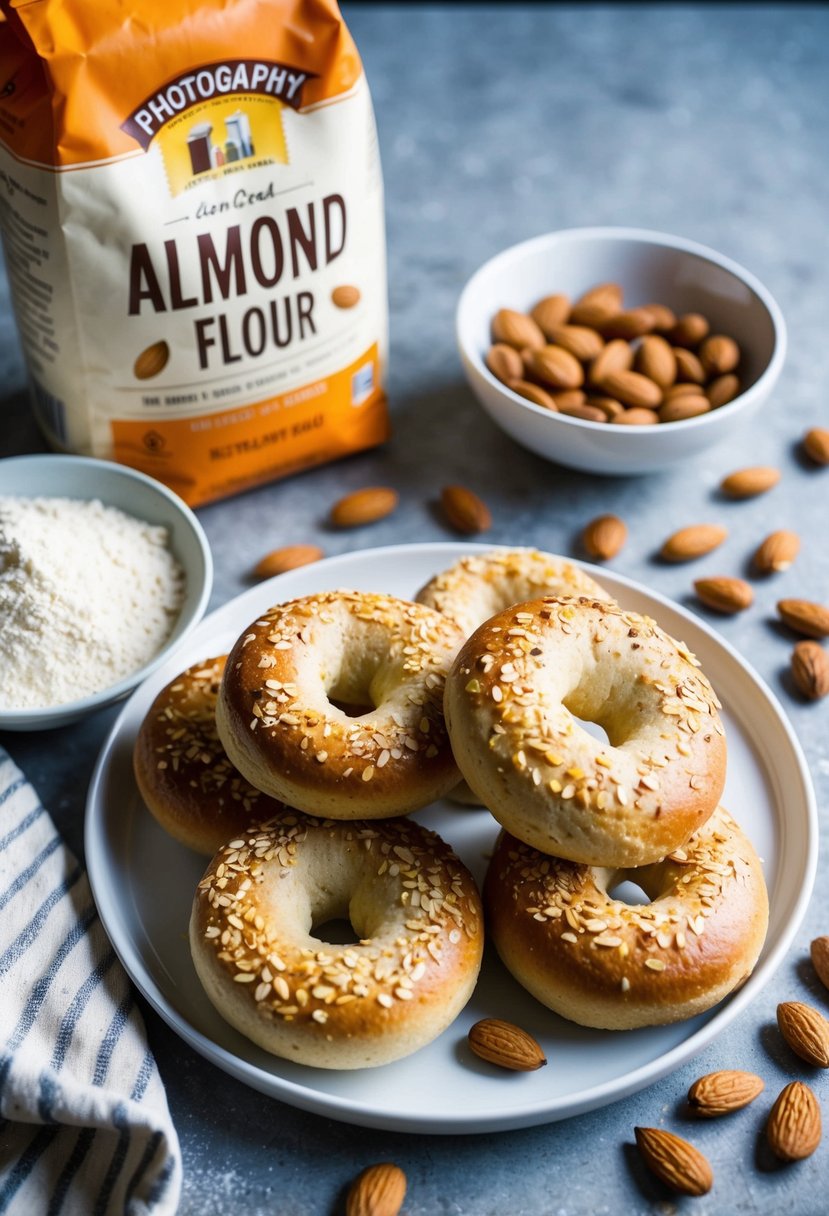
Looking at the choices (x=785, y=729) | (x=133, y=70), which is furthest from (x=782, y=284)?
(x=133, y=70)

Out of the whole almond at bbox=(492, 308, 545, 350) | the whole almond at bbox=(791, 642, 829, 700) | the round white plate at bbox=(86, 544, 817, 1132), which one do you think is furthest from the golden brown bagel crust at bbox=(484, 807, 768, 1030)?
the whole almond at bbox=(492, 308, 545, 350)

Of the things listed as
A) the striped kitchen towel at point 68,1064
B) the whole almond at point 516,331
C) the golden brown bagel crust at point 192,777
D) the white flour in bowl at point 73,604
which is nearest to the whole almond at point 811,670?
the whole almond at point 516,331

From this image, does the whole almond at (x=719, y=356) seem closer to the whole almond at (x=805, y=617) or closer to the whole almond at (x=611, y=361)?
the whole almond at (x=611, y=361)

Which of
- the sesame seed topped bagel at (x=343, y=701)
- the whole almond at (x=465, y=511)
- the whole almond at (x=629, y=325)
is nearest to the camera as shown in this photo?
the sesame seed topped bagel at (x=343, y=701)

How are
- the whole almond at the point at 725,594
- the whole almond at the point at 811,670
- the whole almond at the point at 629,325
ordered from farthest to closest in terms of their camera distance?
the whole almond at the point at 629,325, the whole almond at the point at 725,594, the whole almond at the point at 811,670

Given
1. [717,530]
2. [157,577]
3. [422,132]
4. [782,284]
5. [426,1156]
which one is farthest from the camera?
[422,132]

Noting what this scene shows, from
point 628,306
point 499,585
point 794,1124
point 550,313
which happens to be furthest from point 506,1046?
point 628,306

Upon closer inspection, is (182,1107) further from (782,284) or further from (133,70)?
(782,284)
